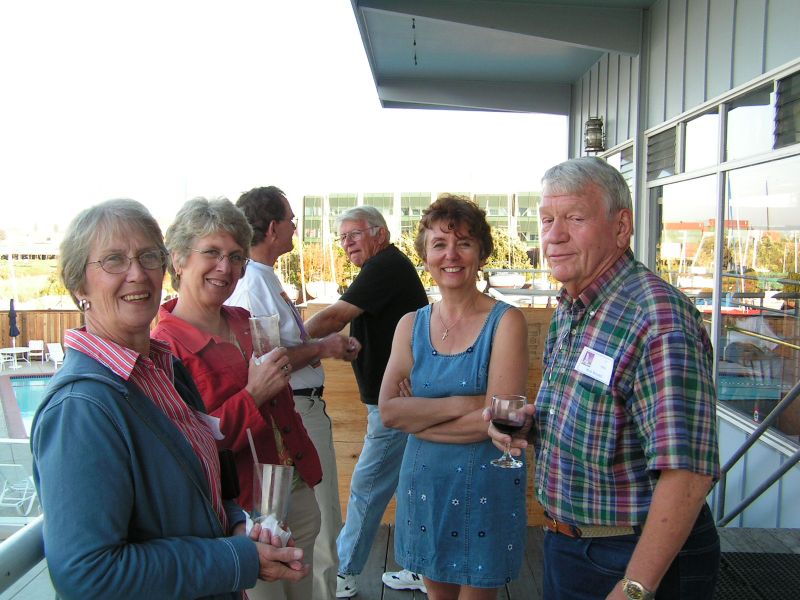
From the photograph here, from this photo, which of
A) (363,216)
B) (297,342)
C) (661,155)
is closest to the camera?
(297,342)

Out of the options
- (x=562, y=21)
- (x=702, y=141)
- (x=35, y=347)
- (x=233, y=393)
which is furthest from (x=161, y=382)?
(x=35, y=347)

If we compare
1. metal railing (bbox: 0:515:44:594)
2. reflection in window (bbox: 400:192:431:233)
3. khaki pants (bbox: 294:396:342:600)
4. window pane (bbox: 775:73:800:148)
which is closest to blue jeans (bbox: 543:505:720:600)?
metal railing (bbox: 0:515:44:594)

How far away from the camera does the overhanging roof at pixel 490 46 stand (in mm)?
5043

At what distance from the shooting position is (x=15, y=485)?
17.2 ft

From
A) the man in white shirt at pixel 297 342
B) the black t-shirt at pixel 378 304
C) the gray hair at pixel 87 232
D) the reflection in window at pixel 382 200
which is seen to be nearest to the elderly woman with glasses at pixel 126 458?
the gray hair at pixel 87 232

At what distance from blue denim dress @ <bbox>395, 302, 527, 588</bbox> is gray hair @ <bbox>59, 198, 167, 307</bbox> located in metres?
1.13

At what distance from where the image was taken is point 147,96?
76.3 ft

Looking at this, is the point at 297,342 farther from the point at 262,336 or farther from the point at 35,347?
the point at 35,347

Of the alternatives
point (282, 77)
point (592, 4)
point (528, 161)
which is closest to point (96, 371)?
point (592, 4)

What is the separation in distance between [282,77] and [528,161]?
8.58 metres

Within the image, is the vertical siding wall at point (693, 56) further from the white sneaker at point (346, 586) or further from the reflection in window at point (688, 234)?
the white sneaker at point (346, 586)

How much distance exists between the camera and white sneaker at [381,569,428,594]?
10.5 feet

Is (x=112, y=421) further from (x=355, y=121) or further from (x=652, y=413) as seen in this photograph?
(x=355, y=121)

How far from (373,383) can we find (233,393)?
1.45m
